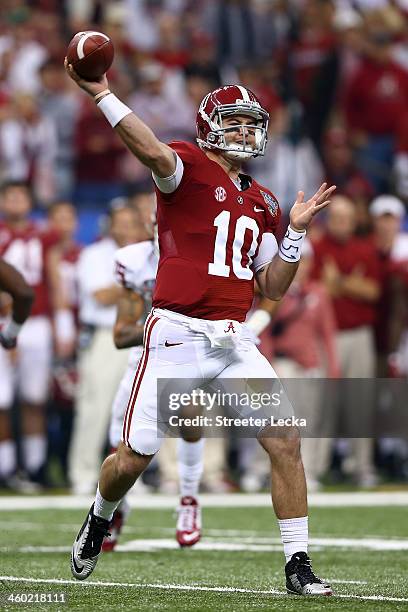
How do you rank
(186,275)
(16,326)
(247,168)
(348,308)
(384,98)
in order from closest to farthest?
(186,275), (16,326), (348,308), (247,168), (384,98)

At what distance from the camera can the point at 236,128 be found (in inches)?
214

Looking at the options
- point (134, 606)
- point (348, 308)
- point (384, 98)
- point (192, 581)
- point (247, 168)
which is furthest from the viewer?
point (384, 98)

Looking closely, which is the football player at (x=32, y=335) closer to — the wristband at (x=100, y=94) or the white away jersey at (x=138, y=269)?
the white away jersey at (x=138, y=269)

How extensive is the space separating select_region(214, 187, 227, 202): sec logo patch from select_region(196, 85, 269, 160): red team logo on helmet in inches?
6.4

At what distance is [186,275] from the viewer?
17.4 feet

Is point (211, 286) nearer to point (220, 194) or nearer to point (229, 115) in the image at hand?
point (220, 194)

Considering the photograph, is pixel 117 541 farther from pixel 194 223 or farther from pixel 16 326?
pixel 194 223

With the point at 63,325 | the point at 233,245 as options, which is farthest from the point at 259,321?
the point at 63,325

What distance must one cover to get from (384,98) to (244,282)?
8294mm

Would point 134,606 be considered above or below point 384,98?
below

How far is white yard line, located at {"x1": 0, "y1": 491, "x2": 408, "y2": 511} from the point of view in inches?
377

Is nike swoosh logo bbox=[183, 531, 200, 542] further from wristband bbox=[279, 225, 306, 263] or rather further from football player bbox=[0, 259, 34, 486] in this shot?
wristband bbox=[279, 225, 306, 263]

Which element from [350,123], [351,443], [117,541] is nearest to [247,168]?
[350,123]

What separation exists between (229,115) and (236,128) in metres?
0.06
